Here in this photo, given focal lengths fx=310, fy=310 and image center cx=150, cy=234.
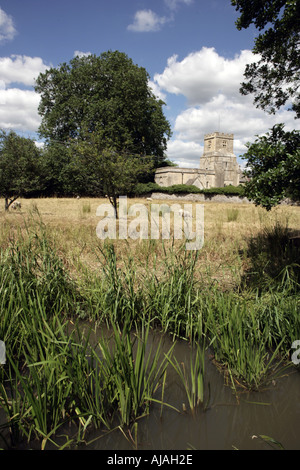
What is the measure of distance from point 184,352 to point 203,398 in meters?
1.01

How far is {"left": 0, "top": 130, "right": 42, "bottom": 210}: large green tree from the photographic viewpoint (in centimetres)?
1611

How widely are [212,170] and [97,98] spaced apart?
946 inches

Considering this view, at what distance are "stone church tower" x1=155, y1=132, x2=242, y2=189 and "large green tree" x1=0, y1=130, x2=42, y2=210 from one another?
28458 millimetres

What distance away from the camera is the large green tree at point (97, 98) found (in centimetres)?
3228

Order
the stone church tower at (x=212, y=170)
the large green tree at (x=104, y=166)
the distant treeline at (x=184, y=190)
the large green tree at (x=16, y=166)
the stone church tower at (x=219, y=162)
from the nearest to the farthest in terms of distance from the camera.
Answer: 1. the large green tree at (x=104, y=166)
2. the large green tree at (x=16, y=166)
3. the distant treeline at (x=184, y=190)
4. the stone church tower at (x=212, y=170)
5. the stone church tower at (x=219, y=162)

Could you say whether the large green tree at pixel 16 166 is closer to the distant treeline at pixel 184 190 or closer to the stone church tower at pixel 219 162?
the distant treeline at pixel 184 190

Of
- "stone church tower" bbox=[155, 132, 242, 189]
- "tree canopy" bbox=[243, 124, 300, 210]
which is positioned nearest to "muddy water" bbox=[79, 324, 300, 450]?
"tree canopy" bbox=[243, 124, 300, 210]

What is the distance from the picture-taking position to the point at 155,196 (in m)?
36.9

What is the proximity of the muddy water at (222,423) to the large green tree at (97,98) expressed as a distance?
3039 centimetres

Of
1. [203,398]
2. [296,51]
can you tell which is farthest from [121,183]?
[203,398]

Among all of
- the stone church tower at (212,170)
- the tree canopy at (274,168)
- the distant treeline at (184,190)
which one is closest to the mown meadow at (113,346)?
the tree canopy at (274,168)

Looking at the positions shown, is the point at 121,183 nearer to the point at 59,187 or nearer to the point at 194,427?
the point at 194,427

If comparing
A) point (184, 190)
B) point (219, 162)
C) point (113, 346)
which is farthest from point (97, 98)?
point (219, 162)

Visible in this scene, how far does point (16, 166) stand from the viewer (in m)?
16.3
